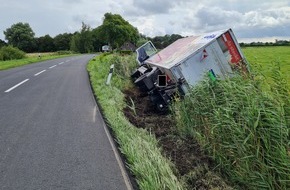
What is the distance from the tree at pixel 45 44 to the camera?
11219 cm

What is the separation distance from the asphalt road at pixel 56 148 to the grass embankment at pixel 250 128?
65.5 inches

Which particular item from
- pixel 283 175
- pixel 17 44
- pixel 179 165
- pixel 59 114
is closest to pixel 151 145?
pixel 179 165

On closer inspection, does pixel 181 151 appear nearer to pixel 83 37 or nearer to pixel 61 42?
pixel 83 37

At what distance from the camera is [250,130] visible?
4.55 meters

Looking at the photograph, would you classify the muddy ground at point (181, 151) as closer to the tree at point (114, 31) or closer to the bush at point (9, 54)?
the bush at point (9, 54)

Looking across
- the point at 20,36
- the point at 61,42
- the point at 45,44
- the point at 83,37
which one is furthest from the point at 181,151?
the point at 61,42

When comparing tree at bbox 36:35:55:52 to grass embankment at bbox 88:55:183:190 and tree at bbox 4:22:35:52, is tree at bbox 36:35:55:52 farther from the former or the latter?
grass embankment at bbox 88:55:183:190

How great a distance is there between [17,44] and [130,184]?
11374 cm

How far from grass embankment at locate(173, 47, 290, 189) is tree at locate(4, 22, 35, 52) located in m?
111

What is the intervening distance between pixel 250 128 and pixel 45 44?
11695 centimetres

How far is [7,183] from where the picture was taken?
14.1ft

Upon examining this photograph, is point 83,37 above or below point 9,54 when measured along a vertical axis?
above

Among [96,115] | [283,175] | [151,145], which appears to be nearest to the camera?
[283,175]

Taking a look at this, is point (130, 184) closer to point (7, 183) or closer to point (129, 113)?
point (7, 183)
